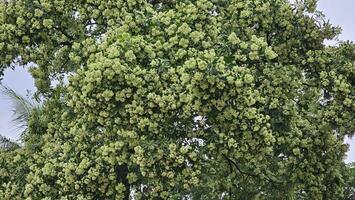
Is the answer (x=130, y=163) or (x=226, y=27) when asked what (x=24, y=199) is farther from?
(x=226, y=27)

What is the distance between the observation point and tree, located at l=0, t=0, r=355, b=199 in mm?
12789

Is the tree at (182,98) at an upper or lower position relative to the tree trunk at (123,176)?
upper

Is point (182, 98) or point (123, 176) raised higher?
point (182, 98)

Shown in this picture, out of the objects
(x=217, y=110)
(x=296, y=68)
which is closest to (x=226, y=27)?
(x=296, y=68)

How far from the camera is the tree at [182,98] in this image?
1279 cm

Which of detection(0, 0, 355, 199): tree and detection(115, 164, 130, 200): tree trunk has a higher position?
detection(0, 0, 355, 199): tree

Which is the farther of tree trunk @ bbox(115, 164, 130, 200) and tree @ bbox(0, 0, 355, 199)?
tree trunk @ bbox(115, 164, 130, 200)

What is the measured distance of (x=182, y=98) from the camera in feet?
41.4

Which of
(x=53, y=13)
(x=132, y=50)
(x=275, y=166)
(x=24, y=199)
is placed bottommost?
(x=24, y=199)

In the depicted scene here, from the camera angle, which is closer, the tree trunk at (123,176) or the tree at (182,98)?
the tree at (182,98)

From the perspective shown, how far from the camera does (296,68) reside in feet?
52.1

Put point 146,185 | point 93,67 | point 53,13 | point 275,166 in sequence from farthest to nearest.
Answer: point 275,166 → point 53,13 → point 146,185 → point 93,67

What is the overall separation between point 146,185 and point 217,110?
2.31 m

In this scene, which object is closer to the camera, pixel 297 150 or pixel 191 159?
pixel 191 159
